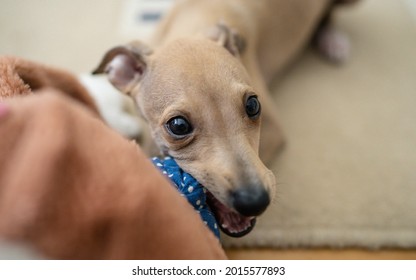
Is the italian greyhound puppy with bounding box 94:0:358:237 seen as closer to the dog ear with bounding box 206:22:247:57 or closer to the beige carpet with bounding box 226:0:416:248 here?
the dog ear with bounding box 206:22:247:57

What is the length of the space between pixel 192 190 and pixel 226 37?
2.60ft

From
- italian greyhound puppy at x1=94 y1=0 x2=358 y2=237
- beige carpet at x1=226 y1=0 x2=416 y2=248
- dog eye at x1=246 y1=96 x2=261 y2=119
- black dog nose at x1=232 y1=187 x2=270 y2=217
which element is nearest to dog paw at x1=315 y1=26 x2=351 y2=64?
beige carpet at x1=226 y1=0 x2=416 y2=248

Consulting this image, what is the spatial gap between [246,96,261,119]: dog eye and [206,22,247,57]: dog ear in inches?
14.5

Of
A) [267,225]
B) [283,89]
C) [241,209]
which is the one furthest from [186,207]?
[283,89]

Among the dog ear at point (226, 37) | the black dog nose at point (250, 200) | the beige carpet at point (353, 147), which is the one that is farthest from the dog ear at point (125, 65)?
the beige carpet at point (353, 147)

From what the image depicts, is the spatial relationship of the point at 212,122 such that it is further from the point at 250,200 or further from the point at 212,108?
the point at 250,200

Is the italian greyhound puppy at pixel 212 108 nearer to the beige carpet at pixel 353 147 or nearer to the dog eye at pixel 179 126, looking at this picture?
the dog eye at pixel 179 126

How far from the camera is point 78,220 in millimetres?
985

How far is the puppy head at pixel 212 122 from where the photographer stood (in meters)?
1.42

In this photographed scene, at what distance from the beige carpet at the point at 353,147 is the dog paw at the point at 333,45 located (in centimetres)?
6

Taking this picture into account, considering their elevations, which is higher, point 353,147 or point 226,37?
point 226,37

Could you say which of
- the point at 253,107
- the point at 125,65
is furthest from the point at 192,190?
the point at 125,65

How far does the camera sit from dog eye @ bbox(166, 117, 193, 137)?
5.20ft

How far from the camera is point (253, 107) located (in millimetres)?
1656
